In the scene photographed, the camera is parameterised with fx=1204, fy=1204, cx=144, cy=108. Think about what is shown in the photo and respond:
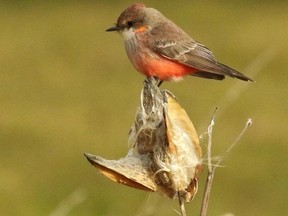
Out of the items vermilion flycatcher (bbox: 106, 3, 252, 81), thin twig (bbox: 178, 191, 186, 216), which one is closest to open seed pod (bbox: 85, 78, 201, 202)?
thin twig (bbox: 178, 191, 186, 216)

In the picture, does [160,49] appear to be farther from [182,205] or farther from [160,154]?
[182,205]

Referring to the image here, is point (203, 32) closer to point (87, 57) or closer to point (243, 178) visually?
point (87, 57)

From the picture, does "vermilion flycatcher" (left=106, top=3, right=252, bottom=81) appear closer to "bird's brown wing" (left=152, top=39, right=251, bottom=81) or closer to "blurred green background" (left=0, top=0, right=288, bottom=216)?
"bird's brown wing" (left=152, top=39, right=251, bottom=81)

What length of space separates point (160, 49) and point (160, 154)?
5.69 ft

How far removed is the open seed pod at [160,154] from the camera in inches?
107

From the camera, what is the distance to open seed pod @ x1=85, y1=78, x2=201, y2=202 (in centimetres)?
272

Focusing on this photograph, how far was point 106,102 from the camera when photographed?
11.1 m

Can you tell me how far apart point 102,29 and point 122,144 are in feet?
13.7

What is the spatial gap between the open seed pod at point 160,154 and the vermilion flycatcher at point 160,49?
4.59 feet

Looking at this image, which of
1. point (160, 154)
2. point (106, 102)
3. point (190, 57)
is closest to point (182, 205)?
point (160, 154)

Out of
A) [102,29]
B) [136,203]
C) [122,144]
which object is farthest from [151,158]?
[102,29]

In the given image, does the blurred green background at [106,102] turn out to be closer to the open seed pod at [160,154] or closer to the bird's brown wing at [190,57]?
the bird's brown wing at [190,57]

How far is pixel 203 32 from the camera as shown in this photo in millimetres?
13492

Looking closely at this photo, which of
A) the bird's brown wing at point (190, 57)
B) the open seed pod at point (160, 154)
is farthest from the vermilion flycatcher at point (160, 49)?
the open seed pod at point (160, 154)
